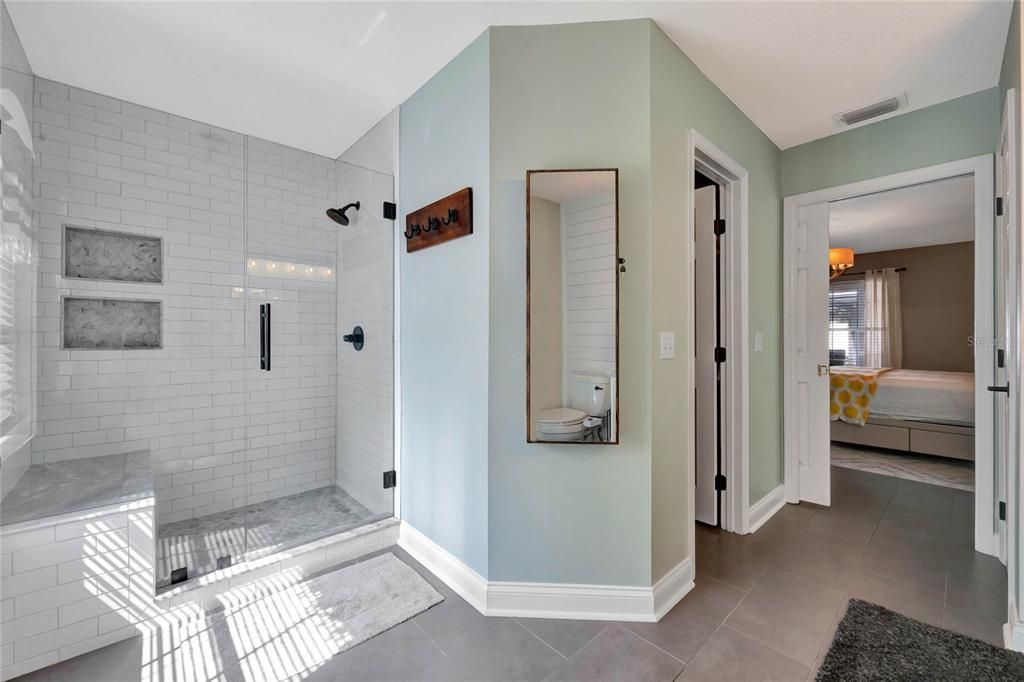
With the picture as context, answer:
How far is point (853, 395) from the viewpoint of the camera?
178 inches

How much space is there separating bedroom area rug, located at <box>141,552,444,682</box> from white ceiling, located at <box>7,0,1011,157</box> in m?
2.50

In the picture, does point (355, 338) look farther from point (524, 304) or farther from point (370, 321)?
point (524, 304)

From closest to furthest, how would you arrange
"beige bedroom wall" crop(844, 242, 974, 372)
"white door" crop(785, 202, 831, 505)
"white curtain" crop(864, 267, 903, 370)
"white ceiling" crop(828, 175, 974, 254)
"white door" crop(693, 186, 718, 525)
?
"white door" crop(693, 186, 718, 525), "white door" crop(785, 202, 831, 505), "white ceiling" crop(828, 175, 974, 254), "beige bedroom wall" crop(844, 242, 974, 372), "white curtain" crop(864, 267, 903, 370)

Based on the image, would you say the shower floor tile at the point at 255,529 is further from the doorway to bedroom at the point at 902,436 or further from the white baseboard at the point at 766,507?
the doorway to bedroom at the point at 902,436

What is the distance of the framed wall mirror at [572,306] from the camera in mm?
1833

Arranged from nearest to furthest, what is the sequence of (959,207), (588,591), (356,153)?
(588,591), (356,153), (959,207)

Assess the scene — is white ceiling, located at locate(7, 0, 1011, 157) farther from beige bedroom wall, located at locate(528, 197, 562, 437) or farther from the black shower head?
beige bedroom wall, located at locate(528, 197, 562, 437)

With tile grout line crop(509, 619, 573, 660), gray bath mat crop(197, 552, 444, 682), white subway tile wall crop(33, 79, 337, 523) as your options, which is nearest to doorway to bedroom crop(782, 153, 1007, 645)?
tile grout line crop(509, 619, 573, 660)

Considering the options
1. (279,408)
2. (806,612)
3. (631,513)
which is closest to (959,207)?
(806,612)

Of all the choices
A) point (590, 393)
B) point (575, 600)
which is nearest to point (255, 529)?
point (575, 600)

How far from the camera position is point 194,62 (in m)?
2.13

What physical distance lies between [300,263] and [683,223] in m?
2.04

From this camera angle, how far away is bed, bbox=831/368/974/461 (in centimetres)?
398

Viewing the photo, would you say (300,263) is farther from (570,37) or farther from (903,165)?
(903,165)
